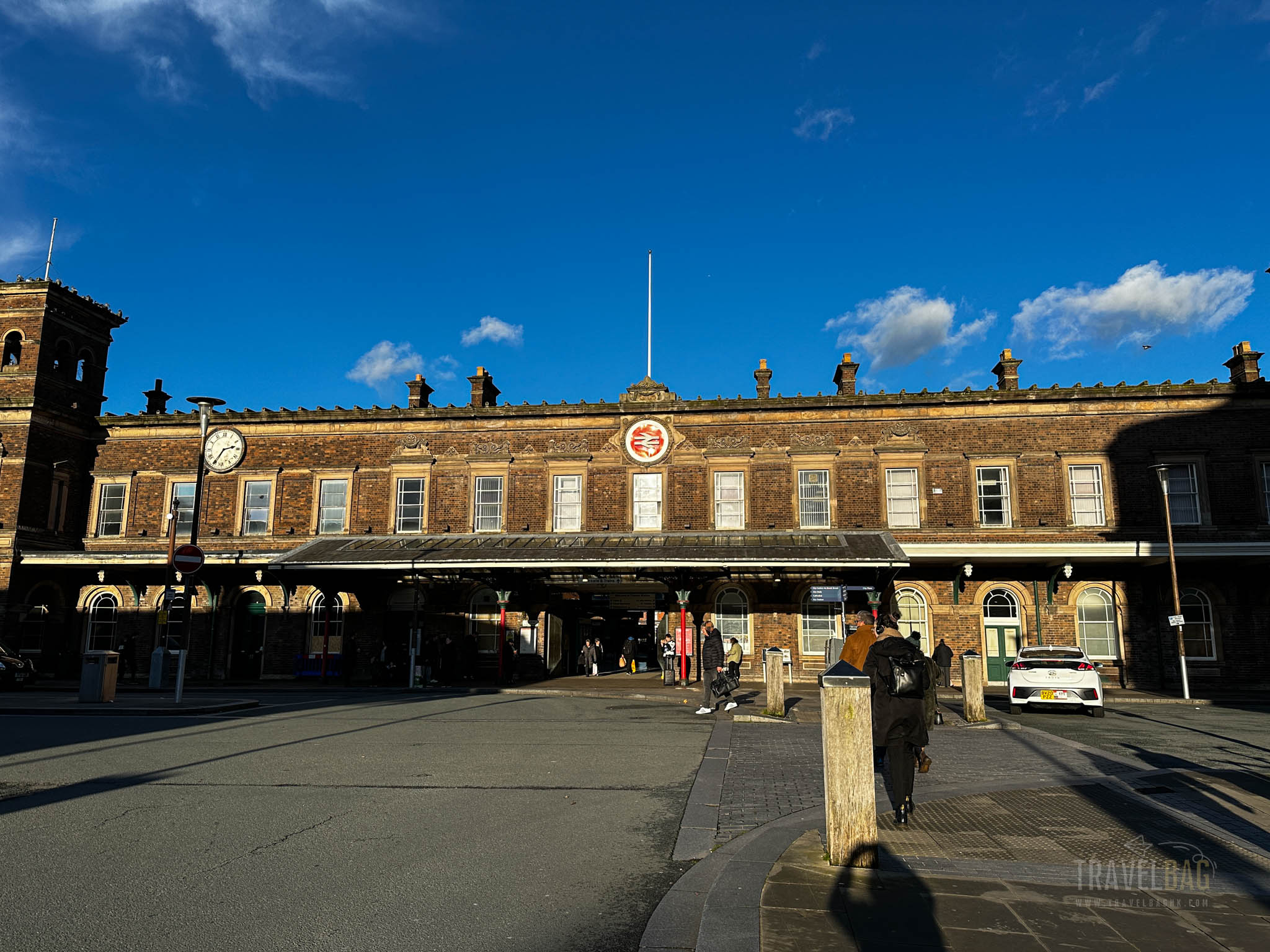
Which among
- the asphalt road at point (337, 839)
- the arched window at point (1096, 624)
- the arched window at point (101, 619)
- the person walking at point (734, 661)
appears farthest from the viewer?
the arched window at point (101, 619)

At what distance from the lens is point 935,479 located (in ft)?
84.8

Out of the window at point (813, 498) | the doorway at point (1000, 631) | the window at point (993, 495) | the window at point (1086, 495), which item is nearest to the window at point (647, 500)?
the window at point (813, 498)

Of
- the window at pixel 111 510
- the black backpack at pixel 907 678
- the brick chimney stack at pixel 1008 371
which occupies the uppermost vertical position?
the brick chimney stack at pixel 1008 371

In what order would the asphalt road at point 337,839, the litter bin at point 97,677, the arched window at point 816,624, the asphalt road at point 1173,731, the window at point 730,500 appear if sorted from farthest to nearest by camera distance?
1. the window at point 730,500
2. the arched window at point 816,624
3. the litter bin at point 97,677
4. the asphalt road at point 1173,731
5. the asphalt road at point 337,839

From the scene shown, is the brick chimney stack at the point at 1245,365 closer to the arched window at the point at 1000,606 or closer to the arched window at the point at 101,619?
the arched window at the point at 1000,606

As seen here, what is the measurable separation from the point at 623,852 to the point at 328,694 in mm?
17242

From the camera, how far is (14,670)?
22672 millimetres

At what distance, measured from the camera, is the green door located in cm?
2466

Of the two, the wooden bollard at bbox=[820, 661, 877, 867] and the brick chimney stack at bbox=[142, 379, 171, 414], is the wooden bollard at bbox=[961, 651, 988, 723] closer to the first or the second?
the wooden bollard at bbox=[820, 661, 877, 867]

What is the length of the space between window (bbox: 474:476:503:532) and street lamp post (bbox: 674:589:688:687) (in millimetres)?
6531

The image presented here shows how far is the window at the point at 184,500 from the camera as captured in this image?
1148 inches

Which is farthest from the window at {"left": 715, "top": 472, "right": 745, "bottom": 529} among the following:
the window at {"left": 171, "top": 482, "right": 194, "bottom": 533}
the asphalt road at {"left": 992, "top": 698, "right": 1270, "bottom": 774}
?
the window at {"left": 171, "top": 482, "right": 194, "bottom": 533}

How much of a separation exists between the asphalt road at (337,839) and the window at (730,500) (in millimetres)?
13985

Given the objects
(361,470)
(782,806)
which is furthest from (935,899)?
(361,470)
